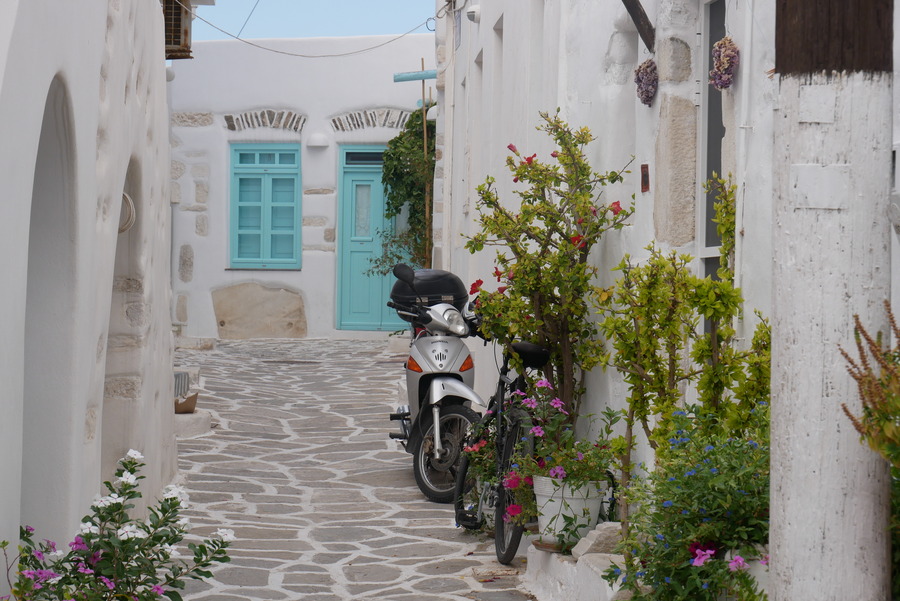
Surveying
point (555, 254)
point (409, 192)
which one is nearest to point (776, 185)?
point (555, 254)

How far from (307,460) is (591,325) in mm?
3386

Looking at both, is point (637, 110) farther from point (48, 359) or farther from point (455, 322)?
point (48, 359)

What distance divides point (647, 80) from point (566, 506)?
1.81m

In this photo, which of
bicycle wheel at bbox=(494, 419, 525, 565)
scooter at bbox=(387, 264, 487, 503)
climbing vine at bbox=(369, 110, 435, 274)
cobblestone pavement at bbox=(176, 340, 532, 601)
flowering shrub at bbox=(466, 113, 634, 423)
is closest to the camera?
cobblestone pavement at bbox=(176, 340, 532, 601)

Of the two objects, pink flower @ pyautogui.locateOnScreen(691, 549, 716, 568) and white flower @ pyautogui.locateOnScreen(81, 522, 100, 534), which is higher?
pink flower @ pyautogui.locateOnScreen(691, 549, 716, 568)

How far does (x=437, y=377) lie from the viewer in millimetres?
6676

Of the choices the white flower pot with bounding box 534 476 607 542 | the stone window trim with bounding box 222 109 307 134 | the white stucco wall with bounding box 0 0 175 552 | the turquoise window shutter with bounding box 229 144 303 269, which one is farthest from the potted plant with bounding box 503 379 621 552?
the stone window trim with bounding box 222 109 307 134

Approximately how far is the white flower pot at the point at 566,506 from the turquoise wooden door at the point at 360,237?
39.2ft

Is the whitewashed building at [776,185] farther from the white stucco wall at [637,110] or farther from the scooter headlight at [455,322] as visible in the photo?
the scooter headlight at [455,322]

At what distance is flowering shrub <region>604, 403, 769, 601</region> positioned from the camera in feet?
9.89

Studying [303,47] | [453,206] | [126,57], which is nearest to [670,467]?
[126,57]

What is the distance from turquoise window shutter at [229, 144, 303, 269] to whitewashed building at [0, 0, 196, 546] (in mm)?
10980

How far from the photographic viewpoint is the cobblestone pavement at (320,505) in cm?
508

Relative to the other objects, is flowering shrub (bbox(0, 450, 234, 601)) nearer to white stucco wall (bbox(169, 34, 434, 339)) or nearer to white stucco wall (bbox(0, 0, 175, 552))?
white stucco wall (bbox(0, 0, 175, 552))
